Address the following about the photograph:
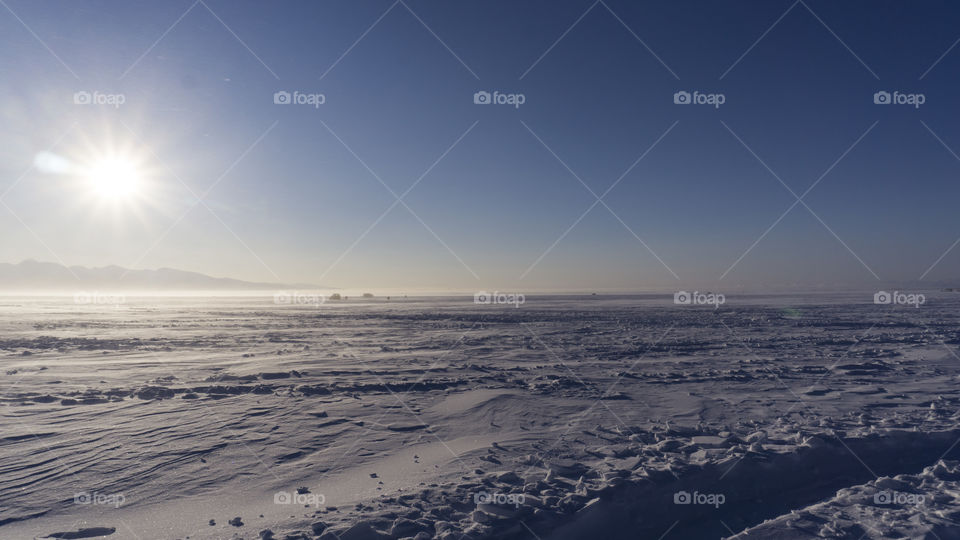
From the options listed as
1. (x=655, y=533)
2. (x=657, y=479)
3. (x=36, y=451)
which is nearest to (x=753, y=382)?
(x=657, y=479)

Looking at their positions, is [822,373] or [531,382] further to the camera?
[822,373]

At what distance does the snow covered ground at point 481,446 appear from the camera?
4.77 meters

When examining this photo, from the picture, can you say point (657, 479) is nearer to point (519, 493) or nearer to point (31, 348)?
point (519, 493)

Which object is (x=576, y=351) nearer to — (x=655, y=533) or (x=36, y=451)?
(x=655, y=533)

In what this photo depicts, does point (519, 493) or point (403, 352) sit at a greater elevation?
point (403, 352)

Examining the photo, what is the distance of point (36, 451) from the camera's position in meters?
6.36

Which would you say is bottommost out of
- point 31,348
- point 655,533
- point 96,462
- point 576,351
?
point 655,533

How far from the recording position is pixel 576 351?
580 inches

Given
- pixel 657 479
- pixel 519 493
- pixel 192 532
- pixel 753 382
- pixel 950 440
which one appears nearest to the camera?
pixel 192 532

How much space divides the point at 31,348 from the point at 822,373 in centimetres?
2372

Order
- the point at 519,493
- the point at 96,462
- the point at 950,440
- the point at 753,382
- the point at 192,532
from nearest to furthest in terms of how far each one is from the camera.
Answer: the point at 192,532 < the point at 519,493 < the point at 96,462 < the point at 950,440 < the point at 753,382

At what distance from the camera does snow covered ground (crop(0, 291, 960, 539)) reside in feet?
15.6

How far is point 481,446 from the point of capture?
6727 millimetres

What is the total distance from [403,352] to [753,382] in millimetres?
9574
